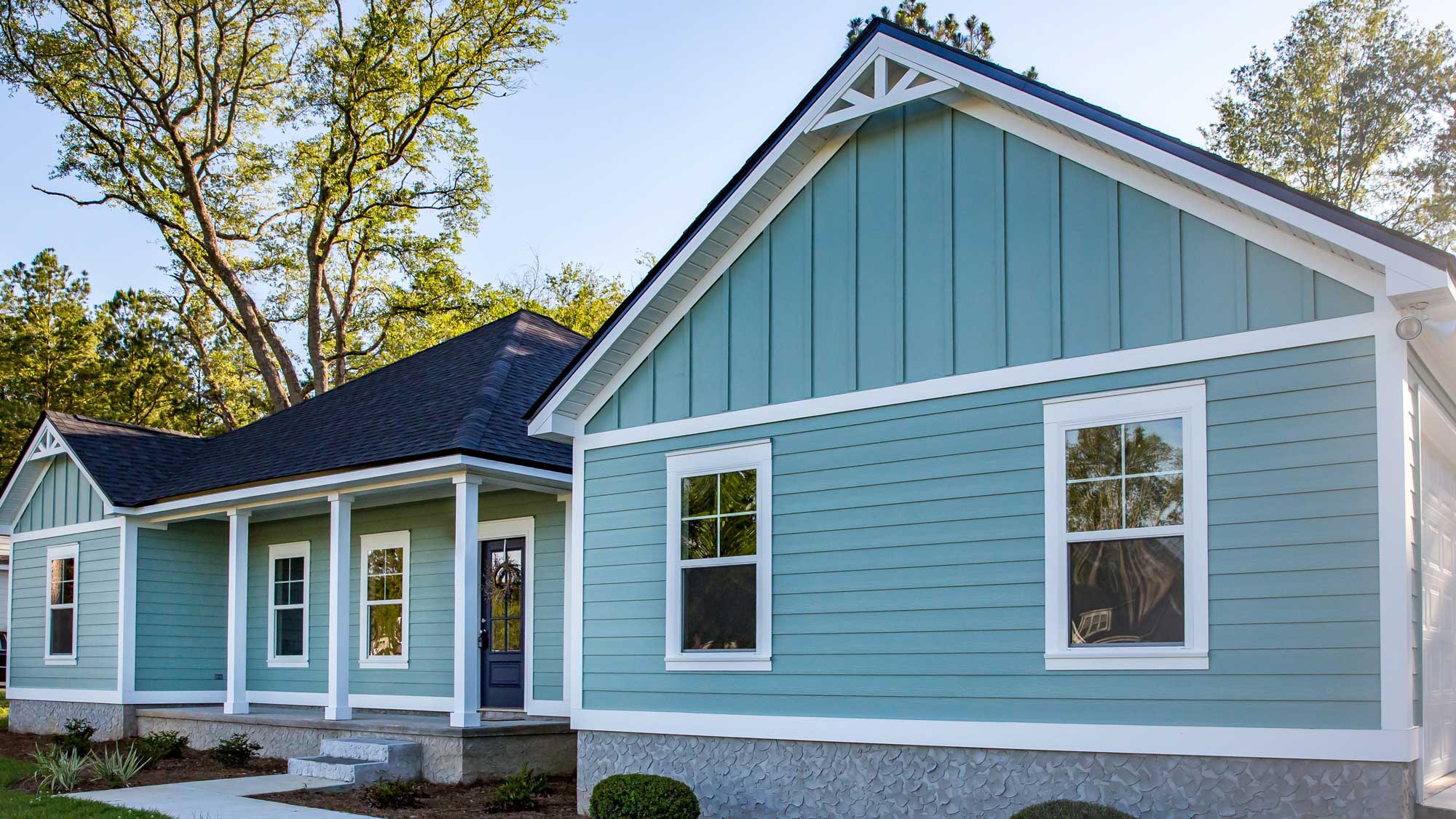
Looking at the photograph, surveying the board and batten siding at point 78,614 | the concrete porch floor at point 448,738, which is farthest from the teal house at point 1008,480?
the board and batten siding at point 78,614

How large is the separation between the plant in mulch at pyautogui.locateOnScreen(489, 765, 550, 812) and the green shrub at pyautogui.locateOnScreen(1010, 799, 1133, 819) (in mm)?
5025

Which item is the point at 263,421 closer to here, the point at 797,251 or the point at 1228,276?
the point at 797,251

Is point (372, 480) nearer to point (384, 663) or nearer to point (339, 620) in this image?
point (339, 620)

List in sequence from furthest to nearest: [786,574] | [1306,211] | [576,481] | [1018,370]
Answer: [576,481], [786,574], [1018,370], [1306,211]

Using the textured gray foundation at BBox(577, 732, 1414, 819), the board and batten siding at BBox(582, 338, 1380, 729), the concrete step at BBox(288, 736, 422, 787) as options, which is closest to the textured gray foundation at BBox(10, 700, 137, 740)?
the concrete step at BBox(288, 736, 422, 787)

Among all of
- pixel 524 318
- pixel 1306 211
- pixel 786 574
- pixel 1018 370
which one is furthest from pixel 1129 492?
pixel 524 318

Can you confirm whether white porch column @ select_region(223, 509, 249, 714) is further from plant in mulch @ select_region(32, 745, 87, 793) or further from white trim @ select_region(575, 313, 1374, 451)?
white trim @ select_region(575, 313, 1374, 451)

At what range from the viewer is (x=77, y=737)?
52.9 feet

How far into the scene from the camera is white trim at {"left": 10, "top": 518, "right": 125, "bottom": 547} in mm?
18219

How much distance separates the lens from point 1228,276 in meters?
7.79

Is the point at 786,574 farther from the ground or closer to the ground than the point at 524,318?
closer to the ground

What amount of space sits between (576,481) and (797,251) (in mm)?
3196

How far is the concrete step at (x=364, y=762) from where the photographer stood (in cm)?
1220

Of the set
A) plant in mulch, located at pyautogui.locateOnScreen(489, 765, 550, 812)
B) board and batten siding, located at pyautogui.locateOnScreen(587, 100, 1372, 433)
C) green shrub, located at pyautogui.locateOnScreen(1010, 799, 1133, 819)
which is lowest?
plant in mulch, located at pyautogui.locateOnScreen(489, 765, 550, 812)
